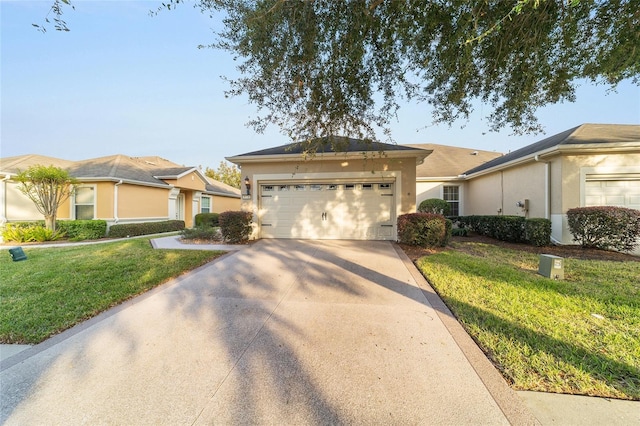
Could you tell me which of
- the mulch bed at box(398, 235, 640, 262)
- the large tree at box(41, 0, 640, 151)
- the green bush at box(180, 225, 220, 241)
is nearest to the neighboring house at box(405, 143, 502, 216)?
the mulch bed at box(398, 235, 640, 262)

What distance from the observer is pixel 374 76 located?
5.35 meters

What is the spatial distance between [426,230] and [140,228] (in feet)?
44.7

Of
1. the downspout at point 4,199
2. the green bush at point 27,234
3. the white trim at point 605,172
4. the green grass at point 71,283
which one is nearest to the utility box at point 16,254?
the green grass at point 71,283

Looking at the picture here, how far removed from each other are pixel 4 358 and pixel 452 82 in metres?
8.03

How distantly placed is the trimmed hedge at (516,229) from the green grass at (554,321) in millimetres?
2589

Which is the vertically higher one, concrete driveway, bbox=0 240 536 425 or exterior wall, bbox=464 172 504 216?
exterior wall, bbox=464 172 504 216

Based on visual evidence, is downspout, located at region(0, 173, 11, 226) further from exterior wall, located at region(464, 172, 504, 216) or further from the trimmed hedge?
exterior wall, located at region(464, 172, 504, 216)

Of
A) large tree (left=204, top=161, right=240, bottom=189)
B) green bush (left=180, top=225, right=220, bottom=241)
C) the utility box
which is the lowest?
the utility box

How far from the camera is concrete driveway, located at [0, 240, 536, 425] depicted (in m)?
1.87

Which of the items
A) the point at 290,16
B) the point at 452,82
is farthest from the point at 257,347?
→ the point at 452,82

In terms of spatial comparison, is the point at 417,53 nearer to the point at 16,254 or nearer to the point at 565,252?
the point at 565,252

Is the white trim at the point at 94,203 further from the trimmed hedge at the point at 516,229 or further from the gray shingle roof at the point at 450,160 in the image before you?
the trimmed hedge at the point at 516,229

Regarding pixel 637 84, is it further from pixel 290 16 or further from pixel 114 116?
pixel 114 116

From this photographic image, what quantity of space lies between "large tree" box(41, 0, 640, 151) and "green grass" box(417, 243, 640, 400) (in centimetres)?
357
